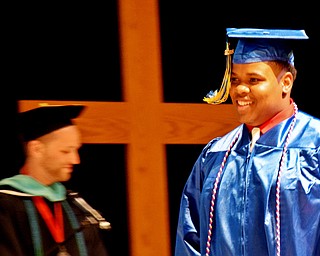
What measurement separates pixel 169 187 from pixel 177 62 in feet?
2.00

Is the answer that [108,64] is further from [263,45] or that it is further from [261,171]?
[261,171]

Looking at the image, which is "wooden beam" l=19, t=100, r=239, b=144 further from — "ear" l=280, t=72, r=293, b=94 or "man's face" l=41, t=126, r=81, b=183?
"ear" l=280, t=72, r=293, b=94

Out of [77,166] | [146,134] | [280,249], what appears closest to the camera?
[280,249]

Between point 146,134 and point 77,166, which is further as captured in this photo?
point 77,166

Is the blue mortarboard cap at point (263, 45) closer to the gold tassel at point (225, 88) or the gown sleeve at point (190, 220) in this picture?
the gold tassel at point (225, 88)

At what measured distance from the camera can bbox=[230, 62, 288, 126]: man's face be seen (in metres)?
3.12

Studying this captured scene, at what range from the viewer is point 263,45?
3.14 m

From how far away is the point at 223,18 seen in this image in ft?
13.5

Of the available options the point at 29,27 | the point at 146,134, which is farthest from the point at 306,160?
the point at 29,27

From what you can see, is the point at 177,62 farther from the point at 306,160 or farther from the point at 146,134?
the point at 306,160

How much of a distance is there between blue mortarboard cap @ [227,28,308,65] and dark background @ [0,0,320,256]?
61 cm

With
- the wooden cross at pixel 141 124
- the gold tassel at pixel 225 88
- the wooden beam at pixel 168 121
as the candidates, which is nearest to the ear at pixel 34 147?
the wooden beam at pixel 168 121

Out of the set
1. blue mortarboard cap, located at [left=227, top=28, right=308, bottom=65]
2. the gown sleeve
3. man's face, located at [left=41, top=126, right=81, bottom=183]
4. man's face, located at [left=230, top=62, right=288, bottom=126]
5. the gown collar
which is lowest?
the gown sleeve

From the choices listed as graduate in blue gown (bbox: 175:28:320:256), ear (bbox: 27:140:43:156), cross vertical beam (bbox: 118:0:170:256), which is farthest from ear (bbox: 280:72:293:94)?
ear (bbox: 27:140:43:156)
